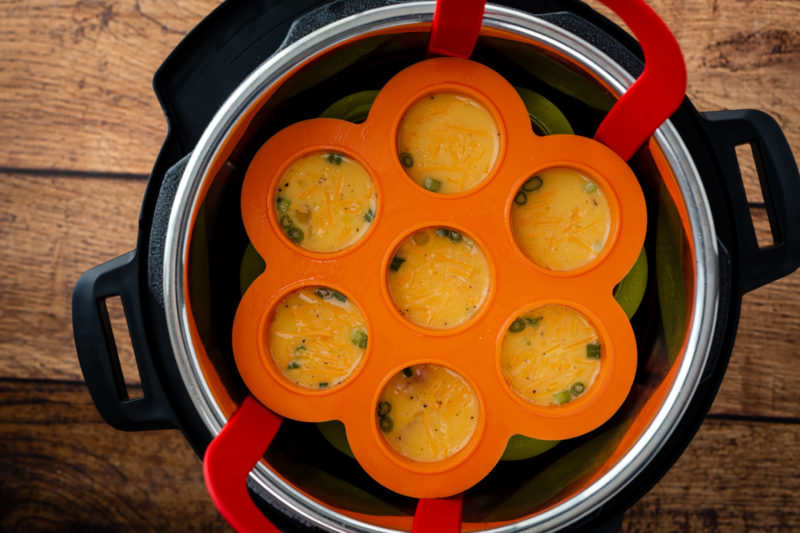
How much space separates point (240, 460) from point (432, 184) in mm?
451

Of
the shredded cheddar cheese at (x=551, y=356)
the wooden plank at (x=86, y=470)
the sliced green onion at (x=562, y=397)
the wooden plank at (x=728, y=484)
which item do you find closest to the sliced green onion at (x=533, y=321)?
the shredded cheddar cheese at (x=551, y=356)

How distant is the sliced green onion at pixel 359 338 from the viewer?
830 millimetres

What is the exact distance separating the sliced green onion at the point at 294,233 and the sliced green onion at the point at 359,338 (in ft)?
0.51

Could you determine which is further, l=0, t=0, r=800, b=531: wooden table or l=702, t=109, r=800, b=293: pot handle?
l=0, t=0, r=800, b=531: wooden table

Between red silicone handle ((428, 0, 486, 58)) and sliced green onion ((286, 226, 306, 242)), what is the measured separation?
1.02 ft

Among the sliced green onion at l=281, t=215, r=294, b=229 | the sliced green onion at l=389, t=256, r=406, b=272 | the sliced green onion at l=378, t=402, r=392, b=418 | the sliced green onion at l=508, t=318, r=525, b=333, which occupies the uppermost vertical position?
the sliced green onion at l=281, t=215, r=294, b=229

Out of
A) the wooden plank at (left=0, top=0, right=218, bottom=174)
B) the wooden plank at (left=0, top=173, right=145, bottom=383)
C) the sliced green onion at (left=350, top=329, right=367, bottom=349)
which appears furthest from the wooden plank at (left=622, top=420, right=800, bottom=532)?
the wooden plank at (left=0, top=0, right=218, bottom=174)

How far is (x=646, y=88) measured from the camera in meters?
0.71

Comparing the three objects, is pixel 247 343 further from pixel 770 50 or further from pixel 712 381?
pixel 770 50

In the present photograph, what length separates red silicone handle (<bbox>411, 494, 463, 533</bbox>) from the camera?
2.65 ft

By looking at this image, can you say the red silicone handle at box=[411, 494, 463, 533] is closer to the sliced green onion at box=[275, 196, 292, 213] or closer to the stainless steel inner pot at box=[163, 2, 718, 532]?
the stainless steel inner pot at box=[163, 2, 718, 532]

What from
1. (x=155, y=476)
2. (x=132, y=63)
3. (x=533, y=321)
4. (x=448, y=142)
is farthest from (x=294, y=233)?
(x=155, y=476)

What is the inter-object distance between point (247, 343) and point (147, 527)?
1.75 ft

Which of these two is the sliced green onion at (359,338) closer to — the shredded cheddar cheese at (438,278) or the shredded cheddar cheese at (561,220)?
the shredded cheddar cheese at (438,278)
